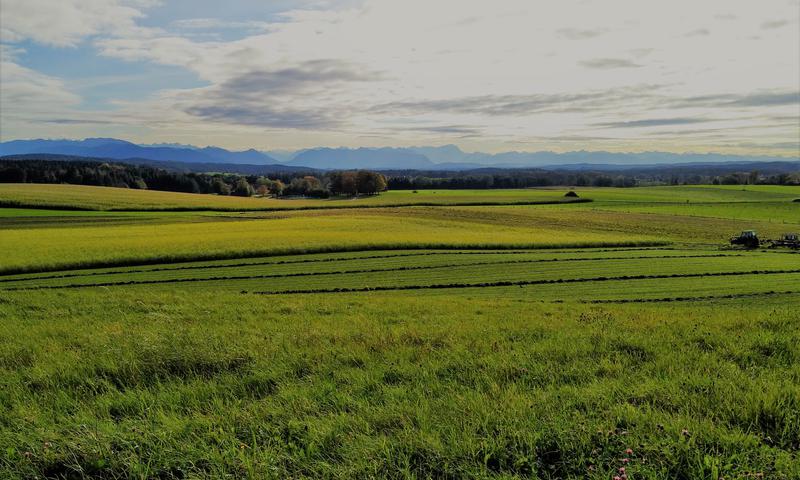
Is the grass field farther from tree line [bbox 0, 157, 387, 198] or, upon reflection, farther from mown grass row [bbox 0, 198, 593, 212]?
tree line [bbox 0, 157, 387, 198]

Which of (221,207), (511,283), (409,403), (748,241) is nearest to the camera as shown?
(409,403)

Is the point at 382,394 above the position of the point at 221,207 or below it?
below

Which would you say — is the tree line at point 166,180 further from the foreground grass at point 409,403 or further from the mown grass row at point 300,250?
the foreground grass at point 409,403

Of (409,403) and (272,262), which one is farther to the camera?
(272,262)

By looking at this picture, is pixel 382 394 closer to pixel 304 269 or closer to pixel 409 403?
pixel 409 403

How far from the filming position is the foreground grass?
12.5 ft

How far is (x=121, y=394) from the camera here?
5379 millimetres

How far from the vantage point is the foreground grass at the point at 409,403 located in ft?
12.5

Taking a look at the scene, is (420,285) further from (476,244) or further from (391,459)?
(391,459)

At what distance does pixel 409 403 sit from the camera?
482cm

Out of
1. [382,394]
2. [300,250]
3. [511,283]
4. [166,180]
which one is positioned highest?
[166,180]

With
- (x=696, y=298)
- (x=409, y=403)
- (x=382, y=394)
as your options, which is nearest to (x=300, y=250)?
(x=696, y=298)

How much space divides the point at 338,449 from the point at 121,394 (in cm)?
289

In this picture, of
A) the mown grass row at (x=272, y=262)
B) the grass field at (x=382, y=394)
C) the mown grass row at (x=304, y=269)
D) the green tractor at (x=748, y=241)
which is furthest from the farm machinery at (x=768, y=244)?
the grass field at (x=382, y=394)
